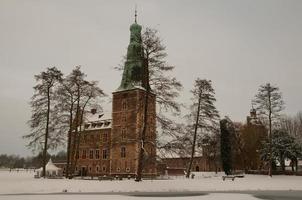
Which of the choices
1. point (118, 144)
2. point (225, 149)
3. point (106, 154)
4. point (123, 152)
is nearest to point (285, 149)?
point (225, 149)

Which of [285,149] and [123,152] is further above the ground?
[285,149]

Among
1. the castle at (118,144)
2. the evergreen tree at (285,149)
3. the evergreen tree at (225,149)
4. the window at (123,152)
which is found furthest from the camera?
the window at (123,152)

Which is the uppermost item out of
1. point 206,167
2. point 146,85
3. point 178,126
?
point 146,85

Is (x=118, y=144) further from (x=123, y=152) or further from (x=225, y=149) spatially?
(x=225, y=149)

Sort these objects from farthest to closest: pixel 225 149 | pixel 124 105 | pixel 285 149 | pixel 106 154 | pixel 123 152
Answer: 1. pixel 106 154
2. pixel 124 105
3. pixel 123 152
4. pixel 225 149
5. pixel 285 149

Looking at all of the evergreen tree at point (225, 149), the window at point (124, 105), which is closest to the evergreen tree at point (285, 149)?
the evergreen tree at point (225, 149)

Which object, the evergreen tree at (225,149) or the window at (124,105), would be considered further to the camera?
the window at (124,105)

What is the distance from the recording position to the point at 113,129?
65875mm

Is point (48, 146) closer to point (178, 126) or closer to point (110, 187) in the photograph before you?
point (110, 187)

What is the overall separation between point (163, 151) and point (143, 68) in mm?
7258

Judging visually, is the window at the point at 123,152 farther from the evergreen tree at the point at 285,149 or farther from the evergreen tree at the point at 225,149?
the evergreen tree at the point at 285,149

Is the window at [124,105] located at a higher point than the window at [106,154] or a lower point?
higher

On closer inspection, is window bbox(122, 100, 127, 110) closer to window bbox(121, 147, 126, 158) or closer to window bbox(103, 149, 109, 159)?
window bbox(121, 147, 126, 158)

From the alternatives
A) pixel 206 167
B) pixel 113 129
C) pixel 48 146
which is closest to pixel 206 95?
pixel 48 146
